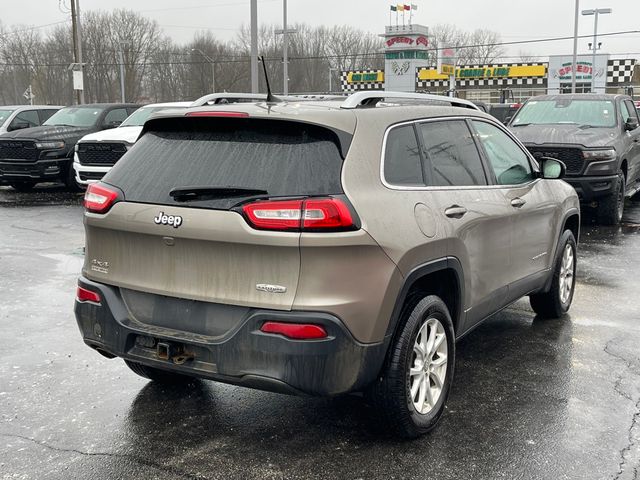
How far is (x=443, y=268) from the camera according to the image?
149 inches

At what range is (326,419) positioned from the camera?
3.94 metres

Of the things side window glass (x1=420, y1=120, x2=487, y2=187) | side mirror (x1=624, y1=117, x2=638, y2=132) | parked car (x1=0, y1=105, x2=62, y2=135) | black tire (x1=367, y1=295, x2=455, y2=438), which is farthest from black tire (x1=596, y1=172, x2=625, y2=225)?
parked car (x1=0, y1=105, x2=62, y2=135)

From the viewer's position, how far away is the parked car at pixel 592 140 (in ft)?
33.3

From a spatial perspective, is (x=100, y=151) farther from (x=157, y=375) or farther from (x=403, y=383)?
(x=403, y=383)

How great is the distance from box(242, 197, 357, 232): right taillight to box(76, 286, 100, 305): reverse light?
1043mm

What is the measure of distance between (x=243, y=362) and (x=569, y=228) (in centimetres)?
401

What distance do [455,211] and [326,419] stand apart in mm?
1374

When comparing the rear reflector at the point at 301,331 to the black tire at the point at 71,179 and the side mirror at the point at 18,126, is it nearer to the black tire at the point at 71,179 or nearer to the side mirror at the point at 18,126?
the black tire at the point at 71,179

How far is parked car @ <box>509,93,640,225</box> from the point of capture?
10.1 m

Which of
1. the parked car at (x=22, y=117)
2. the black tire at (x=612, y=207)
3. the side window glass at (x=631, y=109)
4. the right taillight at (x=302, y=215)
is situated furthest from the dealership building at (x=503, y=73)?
the right taillight at (x=302, y=215)

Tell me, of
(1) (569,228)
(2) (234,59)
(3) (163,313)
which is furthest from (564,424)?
(2) (234,59)

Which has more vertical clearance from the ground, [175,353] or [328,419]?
[175,353]

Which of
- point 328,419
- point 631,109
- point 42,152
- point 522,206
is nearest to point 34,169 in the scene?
point 42,152

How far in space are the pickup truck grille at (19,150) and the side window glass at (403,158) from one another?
40.1 feet
